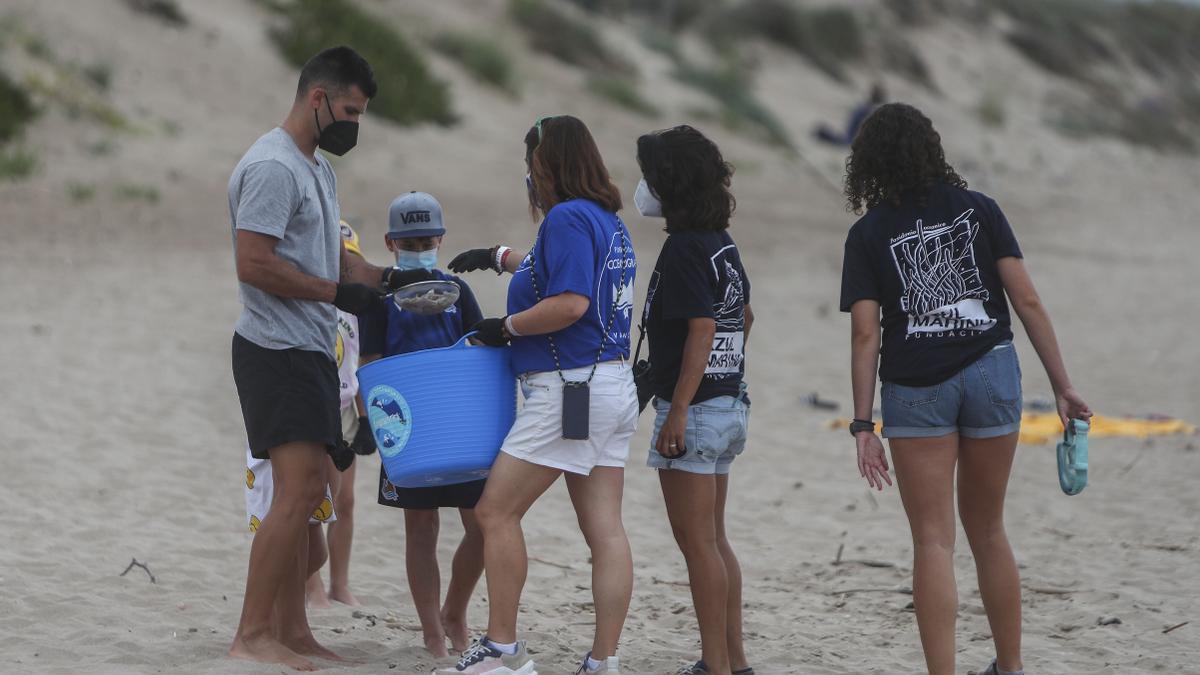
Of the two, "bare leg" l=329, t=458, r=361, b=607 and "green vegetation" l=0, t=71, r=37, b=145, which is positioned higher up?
"green vegetation" l=0, t=71, r=37, b=145

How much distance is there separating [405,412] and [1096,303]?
46.8 feet

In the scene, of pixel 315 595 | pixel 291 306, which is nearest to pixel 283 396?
pixel 291 306

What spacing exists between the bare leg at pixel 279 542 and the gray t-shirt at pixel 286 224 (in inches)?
14.1

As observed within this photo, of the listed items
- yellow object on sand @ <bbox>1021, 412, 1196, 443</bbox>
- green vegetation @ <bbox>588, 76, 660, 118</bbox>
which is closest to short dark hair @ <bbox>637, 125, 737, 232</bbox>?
yellow object on sand @ <bbox>1021, 412, 1196, 443</bbox>

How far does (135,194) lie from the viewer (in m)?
14.9

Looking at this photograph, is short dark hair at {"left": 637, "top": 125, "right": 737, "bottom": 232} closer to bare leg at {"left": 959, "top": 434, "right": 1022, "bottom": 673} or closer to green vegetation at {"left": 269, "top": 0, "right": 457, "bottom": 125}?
bare leg at {"left": 959, "top": 434, "right": 1022, "bottom": 673}

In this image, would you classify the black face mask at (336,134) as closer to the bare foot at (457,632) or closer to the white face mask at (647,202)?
the white face mask at (647,202)

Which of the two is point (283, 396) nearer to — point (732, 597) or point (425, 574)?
point (425, 574)

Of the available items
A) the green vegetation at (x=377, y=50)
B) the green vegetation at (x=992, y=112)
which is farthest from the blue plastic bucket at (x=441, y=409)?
the green vegetation at (x=992, y=112)

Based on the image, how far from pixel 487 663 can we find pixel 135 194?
1180cm

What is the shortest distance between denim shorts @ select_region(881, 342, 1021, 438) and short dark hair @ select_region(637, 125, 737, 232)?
0.84m

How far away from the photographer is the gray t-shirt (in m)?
4.42

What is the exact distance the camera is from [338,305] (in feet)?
14.9

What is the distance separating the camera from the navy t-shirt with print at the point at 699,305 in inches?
175
